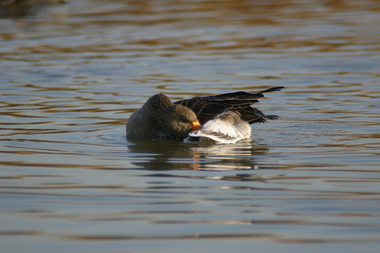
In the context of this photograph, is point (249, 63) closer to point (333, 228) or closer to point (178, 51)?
point (178, 51)

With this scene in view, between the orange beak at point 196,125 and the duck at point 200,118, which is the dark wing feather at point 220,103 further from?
the orange beak at point 196,125

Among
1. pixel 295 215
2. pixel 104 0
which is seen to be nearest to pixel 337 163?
pixel 295 215

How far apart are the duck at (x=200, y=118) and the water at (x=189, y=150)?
192 millimetres

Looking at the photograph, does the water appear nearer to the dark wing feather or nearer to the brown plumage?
the brown plumage

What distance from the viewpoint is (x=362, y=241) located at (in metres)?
3.79

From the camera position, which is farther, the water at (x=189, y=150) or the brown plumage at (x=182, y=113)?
the brown plumage at (x=182, y=113)

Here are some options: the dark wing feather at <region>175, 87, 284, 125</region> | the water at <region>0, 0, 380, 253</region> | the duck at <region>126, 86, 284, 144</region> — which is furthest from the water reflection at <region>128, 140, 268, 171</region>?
the dark wing feather at <region>175, 87, 284, 125</region>

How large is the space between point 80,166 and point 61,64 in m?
9.18

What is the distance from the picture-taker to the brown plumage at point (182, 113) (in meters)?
7.37

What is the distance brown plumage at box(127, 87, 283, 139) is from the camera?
737cm

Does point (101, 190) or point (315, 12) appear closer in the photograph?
point (101, 190)

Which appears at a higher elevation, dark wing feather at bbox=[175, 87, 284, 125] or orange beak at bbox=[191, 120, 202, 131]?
dark wing feather at bbox=[175, 87, 284, 125]

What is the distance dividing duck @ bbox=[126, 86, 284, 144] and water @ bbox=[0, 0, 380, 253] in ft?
0.63

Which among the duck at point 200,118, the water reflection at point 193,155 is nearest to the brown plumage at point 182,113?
the duck at point 200,118
